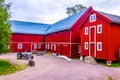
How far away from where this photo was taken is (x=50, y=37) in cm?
4606

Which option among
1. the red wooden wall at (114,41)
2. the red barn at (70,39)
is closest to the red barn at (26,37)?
the red barn at (70,39)

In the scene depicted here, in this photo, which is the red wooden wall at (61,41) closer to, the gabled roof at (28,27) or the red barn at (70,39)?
the red barn at (70,39)

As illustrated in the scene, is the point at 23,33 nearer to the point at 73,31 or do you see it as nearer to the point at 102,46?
the point at 73,31

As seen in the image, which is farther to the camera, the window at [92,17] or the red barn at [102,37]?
the window at [92,17]

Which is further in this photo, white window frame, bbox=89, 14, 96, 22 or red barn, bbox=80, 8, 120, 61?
white window frame, bbox=89, 14, 96, 22

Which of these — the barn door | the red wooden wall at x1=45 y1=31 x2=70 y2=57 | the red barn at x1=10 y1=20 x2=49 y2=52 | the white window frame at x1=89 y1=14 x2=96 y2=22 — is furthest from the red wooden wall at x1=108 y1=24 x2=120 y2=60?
the red barn at x1=10 y1=20 x2=49 y2=52

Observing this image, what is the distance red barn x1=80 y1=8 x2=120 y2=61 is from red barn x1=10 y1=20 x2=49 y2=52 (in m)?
20.9

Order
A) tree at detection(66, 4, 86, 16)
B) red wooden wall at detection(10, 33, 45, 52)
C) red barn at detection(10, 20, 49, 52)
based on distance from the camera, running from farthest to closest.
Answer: tree at detection(66, 4, 86, 16) → red barn at detection(10, 20, 49, 52) → red wooden wall at detection(10, 33, 45, 52)

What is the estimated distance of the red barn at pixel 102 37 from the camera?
2508cm

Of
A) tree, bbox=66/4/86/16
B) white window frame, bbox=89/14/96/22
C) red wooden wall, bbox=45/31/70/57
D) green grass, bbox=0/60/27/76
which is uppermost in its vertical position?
tree, bbox=66/4/86/16

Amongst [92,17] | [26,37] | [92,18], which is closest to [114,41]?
[92,18]

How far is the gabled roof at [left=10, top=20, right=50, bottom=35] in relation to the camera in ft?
157

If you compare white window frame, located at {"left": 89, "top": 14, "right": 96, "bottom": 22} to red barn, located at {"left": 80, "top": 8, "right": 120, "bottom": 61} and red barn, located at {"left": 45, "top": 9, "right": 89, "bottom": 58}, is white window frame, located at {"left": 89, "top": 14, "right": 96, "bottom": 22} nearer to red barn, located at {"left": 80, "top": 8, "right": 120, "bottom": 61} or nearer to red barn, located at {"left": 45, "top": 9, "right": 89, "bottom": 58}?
red barn, located at {"left": 80, "top": 8, "right": 120, "bottom": 61}

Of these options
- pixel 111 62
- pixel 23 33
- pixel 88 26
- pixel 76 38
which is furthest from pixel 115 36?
pixel 23 33
